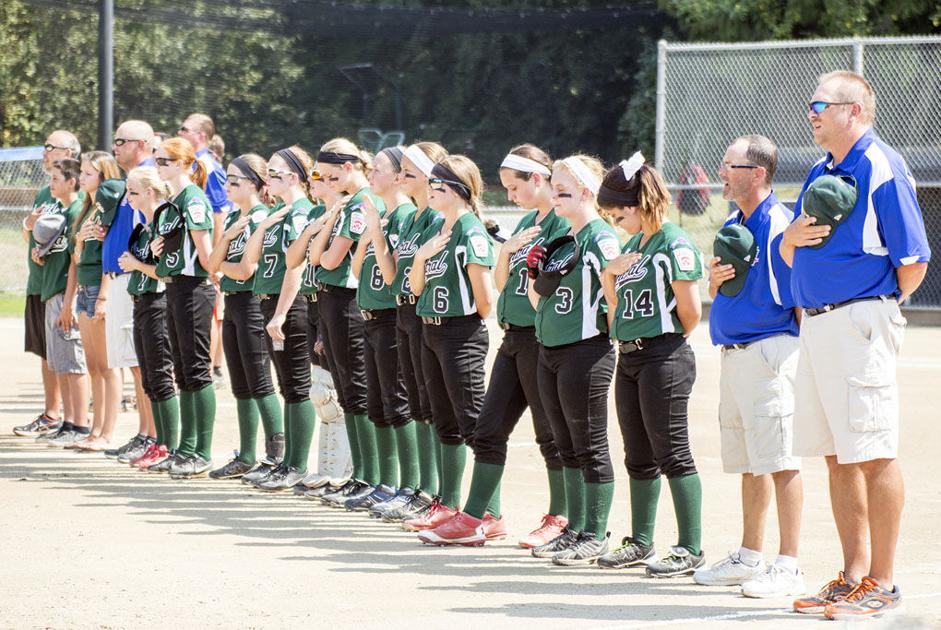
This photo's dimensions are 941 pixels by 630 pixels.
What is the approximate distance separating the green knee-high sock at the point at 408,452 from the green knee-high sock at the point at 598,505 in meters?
1.50

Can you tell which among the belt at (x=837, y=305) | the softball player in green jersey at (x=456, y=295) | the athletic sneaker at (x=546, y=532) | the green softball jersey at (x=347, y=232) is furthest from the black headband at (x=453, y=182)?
the belt at (x=837, y=305)

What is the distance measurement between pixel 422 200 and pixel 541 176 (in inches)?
37.1

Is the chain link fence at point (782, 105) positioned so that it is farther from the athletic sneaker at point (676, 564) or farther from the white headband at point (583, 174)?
the athletic sneaker at point (676, 564)

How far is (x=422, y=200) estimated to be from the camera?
780 centimetres

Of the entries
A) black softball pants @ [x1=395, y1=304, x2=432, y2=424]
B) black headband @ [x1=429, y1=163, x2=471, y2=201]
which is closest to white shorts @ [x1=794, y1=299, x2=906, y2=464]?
black headband @ [x1=429, y1=163, x2=471, y2=201]

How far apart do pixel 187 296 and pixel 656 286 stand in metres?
3.78

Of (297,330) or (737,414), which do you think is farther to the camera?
(297,330)

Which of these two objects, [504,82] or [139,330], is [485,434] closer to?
[139,330]

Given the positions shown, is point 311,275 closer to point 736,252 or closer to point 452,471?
point 452,471

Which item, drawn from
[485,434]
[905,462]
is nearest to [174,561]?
[485,434]

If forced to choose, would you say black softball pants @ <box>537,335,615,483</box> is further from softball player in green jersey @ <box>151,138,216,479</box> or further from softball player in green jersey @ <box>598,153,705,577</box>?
softball player in green jersey @ <box>151,138,216,479</box>

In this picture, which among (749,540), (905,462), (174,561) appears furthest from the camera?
(905,462)

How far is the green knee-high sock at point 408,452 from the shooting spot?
26.1 feet

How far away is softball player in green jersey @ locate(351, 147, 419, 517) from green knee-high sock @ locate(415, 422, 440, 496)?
0.15 ft
